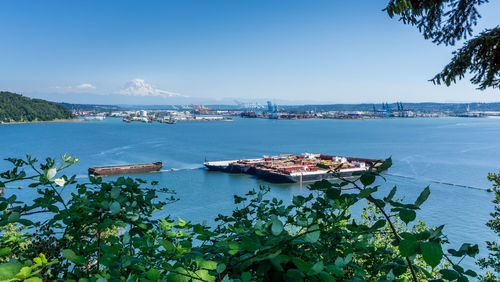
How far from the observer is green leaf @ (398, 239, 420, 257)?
565 millimetres

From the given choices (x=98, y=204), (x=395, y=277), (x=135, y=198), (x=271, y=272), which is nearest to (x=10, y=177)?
(x=98, y=204)

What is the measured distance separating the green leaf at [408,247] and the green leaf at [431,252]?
0.02 meters

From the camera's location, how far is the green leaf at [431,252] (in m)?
0.54

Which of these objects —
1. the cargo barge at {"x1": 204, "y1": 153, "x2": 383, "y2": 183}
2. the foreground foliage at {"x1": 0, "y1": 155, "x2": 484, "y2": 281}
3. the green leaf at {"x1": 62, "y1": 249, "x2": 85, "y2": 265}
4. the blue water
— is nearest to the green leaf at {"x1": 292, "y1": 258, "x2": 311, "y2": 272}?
the foreground foliage at {"x1": 0, "y1": 155, "x2": 484, "y2": 281}

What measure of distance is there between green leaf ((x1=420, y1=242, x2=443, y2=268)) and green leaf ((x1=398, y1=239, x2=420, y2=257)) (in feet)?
0.05

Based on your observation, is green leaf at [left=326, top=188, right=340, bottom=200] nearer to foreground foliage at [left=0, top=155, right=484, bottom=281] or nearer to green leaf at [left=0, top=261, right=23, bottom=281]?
foreground foliage at [left=0, top=155, right=484, bottom=281]

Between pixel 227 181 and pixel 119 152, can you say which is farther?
pixel 119 152

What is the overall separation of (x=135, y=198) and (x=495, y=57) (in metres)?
3.94

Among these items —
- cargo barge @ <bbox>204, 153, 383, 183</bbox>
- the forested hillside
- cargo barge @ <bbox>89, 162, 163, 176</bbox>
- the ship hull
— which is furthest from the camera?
the forested hillside

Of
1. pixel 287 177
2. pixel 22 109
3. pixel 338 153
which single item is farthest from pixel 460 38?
pixel 22 109

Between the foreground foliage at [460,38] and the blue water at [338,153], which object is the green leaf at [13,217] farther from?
the blue water at [338,153]

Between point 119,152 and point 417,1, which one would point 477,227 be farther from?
point 119,152

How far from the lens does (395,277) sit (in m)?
0.80

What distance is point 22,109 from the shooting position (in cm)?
→ 7638
